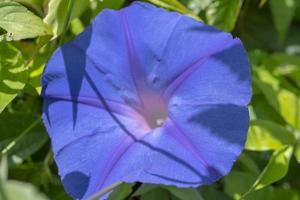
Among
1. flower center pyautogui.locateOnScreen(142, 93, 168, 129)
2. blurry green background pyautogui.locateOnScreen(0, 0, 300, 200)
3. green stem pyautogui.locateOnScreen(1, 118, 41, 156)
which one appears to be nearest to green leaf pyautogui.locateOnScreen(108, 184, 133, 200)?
blurry green background pyautogui.locateOnScreen(0, 0, 300, 200)

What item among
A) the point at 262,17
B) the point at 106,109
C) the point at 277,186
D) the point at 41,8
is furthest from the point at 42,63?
the point at 262,17

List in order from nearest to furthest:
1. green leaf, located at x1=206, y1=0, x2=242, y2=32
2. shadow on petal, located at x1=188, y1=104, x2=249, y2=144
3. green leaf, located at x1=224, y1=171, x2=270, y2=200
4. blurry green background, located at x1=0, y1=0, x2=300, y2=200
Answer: shadow on petal, located at x1=188, y1=104, x2=249, y2=144
blurry green background, located at x1=0, y1=0, x2=300, y2=200
green leaf, located at x1=224, y1=171, x2=270, y2=200
green leaf, located at x1=206, y1=0, x2=242, y2=32

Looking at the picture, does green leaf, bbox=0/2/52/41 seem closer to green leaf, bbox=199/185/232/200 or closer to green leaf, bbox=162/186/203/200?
green leaf, bbox=162/186/203/200

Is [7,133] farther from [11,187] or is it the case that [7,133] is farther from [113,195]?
[11,187]

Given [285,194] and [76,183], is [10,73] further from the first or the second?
[285,194]

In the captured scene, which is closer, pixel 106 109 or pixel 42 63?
pixel 106 109

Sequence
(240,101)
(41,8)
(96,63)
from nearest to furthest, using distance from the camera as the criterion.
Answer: (240,101)
(96,63)
(41,8)

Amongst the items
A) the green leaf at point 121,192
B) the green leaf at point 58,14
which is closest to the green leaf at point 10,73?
the green leaf at point 58,14
